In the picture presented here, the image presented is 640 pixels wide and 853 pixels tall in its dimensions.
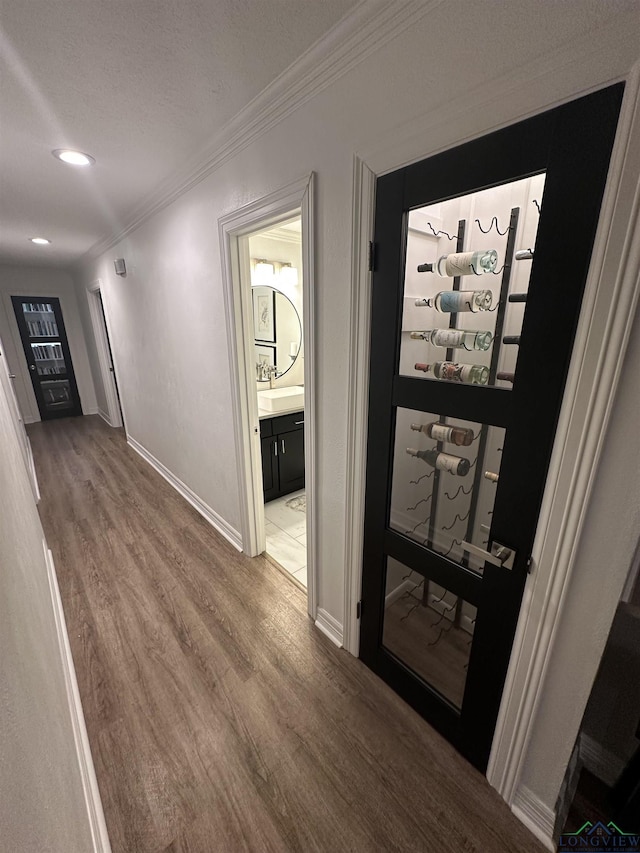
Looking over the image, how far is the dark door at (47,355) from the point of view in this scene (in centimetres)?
547

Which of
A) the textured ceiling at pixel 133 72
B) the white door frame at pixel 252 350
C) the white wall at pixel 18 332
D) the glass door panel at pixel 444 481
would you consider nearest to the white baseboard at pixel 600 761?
the glass door panel at pixel 444 481

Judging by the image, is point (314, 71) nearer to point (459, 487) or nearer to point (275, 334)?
point (459, 487)

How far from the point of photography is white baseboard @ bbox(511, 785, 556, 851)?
108 centimetres

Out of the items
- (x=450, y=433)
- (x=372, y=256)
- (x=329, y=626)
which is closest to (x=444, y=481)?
(x=450, y=433)

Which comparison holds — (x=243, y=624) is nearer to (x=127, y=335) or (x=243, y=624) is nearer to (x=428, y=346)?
(x=428, y=346)

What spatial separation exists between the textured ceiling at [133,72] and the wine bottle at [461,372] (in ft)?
3.51

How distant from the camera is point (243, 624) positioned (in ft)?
6.25

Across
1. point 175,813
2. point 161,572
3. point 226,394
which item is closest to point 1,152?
point 226,394

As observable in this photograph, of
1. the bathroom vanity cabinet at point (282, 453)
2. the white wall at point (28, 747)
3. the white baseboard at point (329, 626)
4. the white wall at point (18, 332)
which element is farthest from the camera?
the white wall at point (18, 332)

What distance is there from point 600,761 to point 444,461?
1.23 m

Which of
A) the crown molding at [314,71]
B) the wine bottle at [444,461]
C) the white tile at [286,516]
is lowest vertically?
the white tile at [286,516]

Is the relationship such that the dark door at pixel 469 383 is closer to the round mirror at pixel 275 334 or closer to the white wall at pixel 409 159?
the white wall at pixel 409 159

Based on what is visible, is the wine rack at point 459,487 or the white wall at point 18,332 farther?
the white wall at point 18,332

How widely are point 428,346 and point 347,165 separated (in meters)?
0.69
